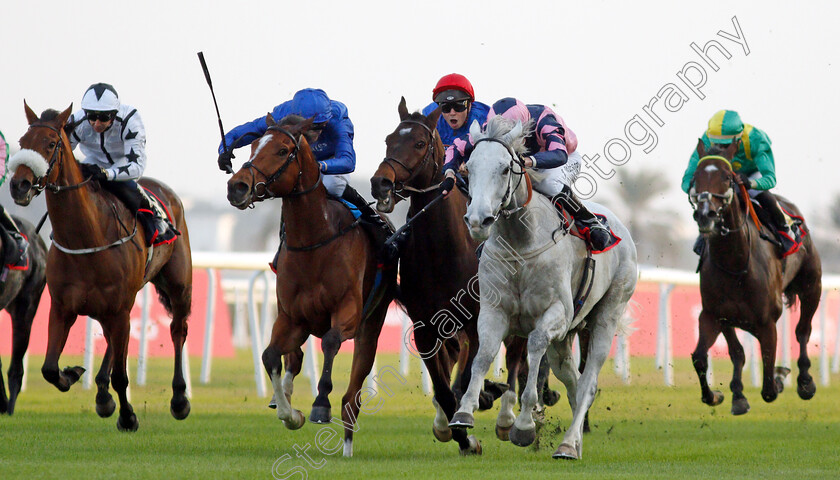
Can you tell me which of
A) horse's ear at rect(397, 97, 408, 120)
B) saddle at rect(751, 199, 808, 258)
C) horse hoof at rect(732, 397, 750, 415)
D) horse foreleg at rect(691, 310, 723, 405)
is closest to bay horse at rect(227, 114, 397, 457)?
horse's ear at rect(397, 97, 408, 120)

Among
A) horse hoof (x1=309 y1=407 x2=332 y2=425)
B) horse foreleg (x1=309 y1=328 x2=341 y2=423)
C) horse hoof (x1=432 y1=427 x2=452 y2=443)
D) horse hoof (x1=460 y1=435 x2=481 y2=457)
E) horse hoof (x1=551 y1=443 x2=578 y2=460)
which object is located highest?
horse foreleg (x1=309 y1=328 x2=341 y2=423)

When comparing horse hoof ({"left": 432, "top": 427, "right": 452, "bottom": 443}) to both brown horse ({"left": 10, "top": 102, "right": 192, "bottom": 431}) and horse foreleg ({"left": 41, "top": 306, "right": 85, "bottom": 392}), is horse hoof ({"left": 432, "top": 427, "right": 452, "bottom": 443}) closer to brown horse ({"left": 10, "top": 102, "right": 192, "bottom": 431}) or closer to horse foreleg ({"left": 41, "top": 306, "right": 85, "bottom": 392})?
brown horse ({"left": 10, "top": 102, "right": 192, "bottom": 431})

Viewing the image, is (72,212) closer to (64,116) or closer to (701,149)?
(64,116)

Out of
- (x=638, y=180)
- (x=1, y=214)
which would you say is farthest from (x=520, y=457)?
(x=638, y=180)

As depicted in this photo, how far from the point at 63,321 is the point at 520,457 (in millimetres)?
3323

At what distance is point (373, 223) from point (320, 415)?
5.28 ft

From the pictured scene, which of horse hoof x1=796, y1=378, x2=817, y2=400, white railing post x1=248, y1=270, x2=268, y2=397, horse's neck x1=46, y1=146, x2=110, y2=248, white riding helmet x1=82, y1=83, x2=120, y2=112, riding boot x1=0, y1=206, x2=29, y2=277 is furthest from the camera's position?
white railing post x1=248, y1=270, x2=268, y2=397

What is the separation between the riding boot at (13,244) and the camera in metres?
9.77

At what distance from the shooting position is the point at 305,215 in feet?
22.8

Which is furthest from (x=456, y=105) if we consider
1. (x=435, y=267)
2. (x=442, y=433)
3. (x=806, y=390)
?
(x=806, y=390)

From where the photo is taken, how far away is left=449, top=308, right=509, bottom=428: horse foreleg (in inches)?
219

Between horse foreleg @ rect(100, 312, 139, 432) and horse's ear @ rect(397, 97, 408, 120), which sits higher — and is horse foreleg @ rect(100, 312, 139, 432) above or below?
below

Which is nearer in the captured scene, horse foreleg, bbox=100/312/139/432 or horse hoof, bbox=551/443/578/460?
horse hoof, bbox=551/443/578/460

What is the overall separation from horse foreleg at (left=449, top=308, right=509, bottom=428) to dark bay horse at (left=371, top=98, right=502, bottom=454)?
3.31 ft
